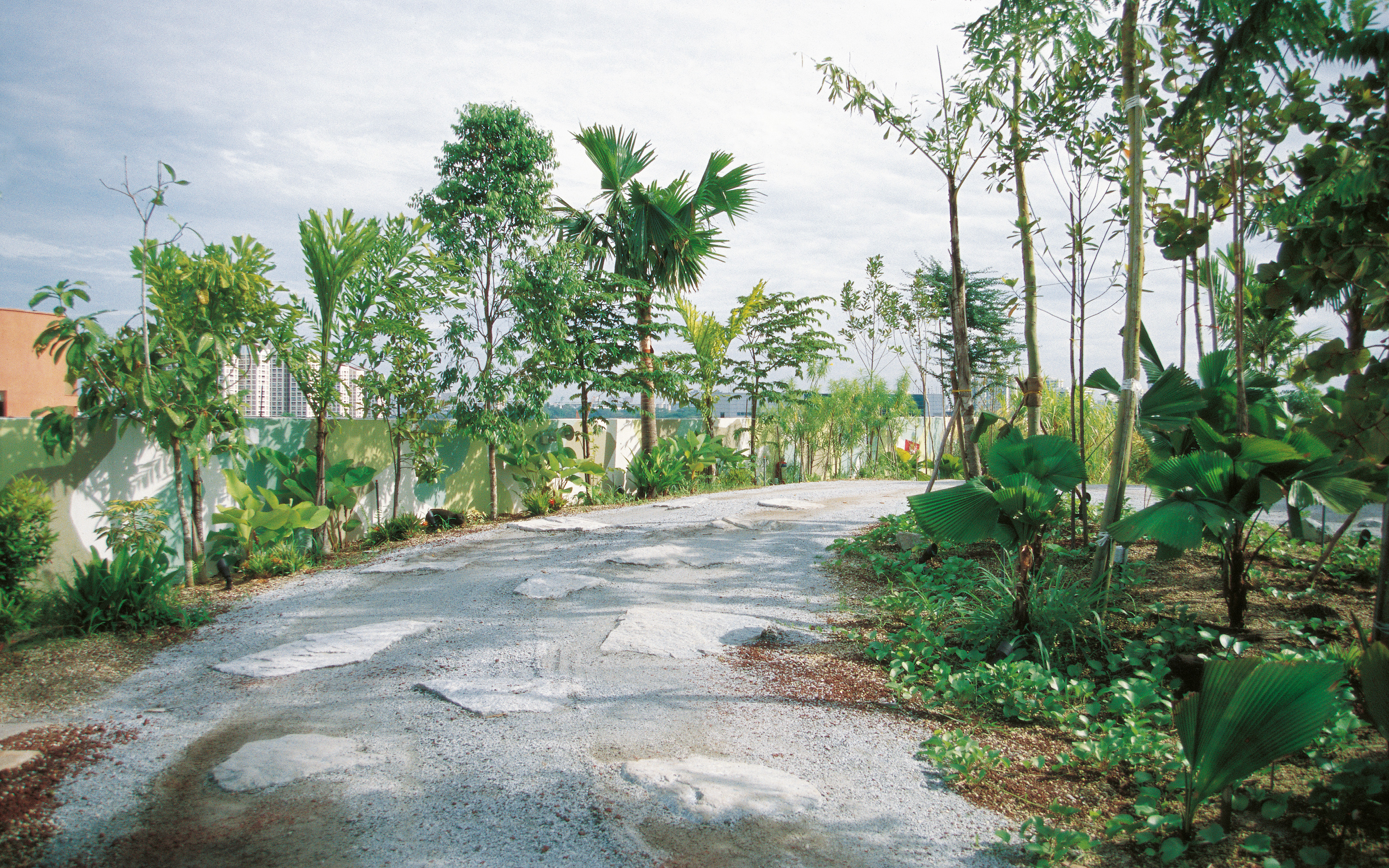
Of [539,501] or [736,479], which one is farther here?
[736,479]

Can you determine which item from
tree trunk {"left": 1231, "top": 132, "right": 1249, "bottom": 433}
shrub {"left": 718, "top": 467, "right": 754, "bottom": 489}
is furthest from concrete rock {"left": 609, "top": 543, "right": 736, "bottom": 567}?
shrub {"left": 718, "top": 467, "right": 754, "bottom": 489}

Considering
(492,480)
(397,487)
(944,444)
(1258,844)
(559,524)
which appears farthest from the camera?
(492,480)

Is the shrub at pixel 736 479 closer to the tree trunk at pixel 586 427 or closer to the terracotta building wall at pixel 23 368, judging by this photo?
the tree trunk at pixel 586 427

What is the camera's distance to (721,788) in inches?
81.4

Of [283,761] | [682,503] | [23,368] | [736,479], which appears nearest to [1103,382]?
[283,761]

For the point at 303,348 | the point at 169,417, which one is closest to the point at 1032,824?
the point at 169,417

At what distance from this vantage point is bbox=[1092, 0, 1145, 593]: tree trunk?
329 cm

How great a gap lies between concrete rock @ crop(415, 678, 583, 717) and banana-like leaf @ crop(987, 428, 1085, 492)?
82.2 inches

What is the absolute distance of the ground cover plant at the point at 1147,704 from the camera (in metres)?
1.76

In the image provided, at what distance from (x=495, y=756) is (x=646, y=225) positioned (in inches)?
314

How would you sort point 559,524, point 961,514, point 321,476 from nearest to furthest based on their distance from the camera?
point 961,514
point 321,476
point 559,524

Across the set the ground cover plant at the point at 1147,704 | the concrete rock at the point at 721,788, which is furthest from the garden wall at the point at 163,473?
the ground cover plant at the point at 1147,704

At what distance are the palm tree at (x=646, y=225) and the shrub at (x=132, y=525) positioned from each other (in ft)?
18.3

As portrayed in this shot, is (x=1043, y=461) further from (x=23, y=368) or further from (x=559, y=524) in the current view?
(x=23, y=368)
